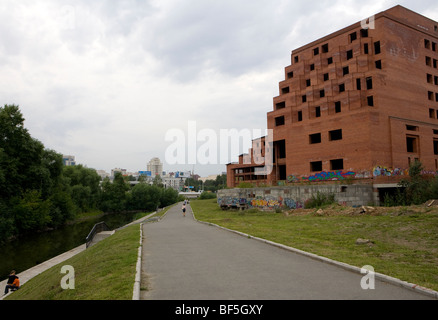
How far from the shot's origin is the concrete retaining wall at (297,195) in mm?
30078

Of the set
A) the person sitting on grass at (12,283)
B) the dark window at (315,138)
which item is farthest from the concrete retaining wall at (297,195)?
the person sitting on grass at (12,283)

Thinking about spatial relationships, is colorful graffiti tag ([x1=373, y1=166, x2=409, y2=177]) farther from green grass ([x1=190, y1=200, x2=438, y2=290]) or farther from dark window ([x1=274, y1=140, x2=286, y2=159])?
dark window ([x1=274, y1=140, x2=286, y2=159])

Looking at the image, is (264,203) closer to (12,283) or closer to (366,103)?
(366,103)

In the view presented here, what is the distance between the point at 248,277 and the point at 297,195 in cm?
2510

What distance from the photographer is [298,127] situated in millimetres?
41906

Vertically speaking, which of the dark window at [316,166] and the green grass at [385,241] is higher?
the dark window at [316,166]

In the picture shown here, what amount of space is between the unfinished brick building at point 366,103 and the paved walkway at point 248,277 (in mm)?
27160

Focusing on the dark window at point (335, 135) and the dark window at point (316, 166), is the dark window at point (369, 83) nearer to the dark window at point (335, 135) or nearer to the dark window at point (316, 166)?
the dark window at point (335, 135)

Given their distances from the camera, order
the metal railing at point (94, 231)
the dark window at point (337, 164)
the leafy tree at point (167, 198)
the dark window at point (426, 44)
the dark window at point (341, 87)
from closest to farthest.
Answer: the metal railing at point (94, 231) < the dark window at point (337, 164) < the dark window at point (341, 87) < the dark window at point (426, 44) < the leafy tree at point (167, 198)

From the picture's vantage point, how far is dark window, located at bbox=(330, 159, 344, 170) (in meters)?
37.5

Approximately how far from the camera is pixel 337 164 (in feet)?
125

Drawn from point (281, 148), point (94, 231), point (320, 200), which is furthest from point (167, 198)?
point (320, 200)

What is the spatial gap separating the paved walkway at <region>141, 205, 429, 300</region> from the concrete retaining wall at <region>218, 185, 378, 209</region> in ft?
66.4
